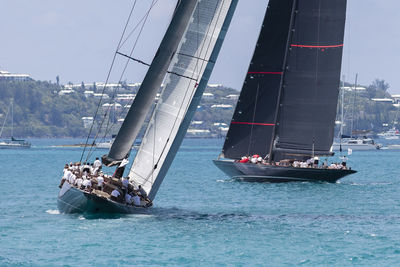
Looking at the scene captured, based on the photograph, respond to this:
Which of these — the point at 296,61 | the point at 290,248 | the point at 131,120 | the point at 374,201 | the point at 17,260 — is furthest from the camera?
the point at 296,61

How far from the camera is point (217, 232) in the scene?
29984mm

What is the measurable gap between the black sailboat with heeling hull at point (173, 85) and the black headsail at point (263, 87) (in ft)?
66.5

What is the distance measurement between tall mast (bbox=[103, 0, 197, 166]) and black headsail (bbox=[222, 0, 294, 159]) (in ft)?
67.3

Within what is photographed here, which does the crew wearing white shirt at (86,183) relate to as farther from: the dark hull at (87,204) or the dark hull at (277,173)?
the dark hull at (277,173)

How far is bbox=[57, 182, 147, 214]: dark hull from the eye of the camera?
102 ft

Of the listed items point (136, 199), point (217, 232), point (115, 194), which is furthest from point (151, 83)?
point (217, 232)

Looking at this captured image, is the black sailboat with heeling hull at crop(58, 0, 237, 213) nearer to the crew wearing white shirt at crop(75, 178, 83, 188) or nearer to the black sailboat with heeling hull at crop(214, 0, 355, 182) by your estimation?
the crew wearing white shirt at crop(75, 178, 83, 188)

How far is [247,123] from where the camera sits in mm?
53688

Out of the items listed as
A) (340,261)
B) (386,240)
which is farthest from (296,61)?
(340,261)

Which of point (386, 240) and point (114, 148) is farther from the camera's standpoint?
point (114, 148)

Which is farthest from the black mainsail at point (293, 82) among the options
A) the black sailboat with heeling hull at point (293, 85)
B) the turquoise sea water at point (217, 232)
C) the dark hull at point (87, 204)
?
the dark hull at point (87, 204)

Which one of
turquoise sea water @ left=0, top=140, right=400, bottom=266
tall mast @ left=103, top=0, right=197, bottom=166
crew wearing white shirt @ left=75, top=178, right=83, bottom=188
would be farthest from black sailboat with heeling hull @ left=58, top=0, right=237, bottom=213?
turquoise sea water @ left=0, top=140, right=400, bottom=266

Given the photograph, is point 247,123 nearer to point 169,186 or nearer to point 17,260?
point 169,186

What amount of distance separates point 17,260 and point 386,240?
1169cm
